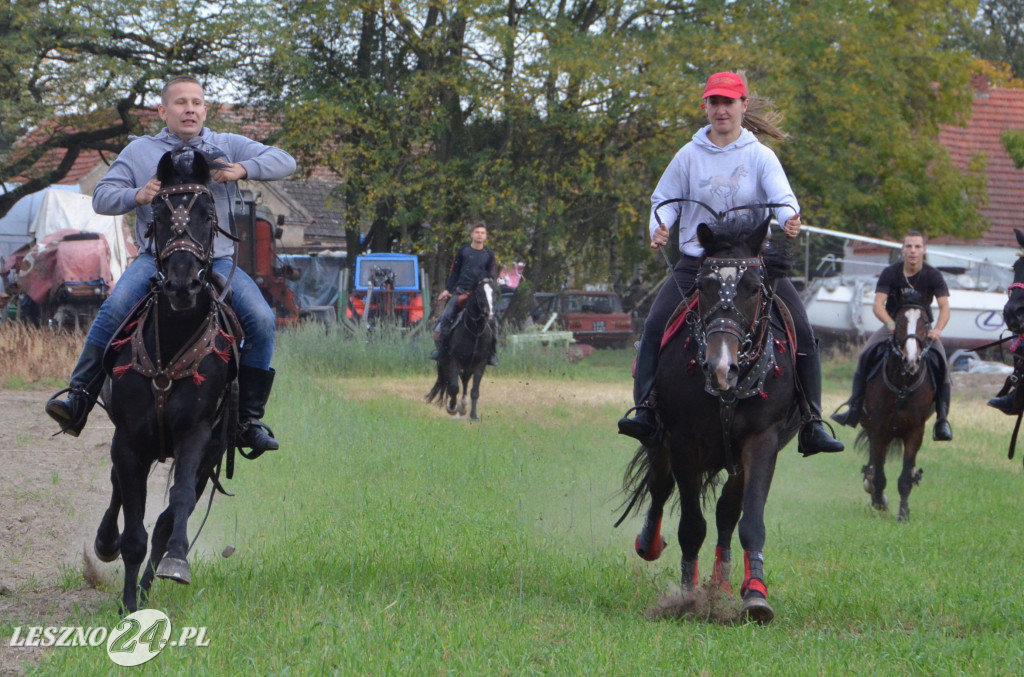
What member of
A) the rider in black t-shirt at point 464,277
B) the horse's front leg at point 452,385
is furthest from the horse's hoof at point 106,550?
the rider in black t-shirt at point 464,277

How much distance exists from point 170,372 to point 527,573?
244 cm

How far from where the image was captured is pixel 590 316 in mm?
34688

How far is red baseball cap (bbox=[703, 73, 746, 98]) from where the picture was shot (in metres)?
6.66

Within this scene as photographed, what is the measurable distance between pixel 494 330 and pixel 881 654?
1264 cm

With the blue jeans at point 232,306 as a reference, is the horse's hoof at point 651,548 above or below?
below

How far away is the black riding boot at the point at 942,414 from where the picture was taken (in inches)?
456

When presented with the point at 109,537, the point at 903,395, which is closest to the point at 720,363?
the point at 109,537

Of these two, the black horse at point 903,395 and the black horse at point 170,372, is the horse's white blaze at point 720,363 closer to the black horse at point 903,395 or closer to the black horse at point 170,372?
the black horse at point 170,372

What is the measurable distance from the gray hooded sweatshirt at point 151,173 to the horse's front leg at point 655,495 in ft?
8.93

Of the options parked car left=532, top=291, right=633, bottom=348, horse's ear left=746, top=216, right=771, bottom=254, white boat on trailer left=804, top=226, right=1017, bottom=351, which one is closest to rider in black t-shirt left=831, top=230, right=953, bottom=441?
horse's ear left=746, top=216, right=771, bottom=254

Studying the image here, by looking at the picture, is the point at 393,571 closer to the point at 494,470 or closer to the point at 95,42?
the point at 494,470

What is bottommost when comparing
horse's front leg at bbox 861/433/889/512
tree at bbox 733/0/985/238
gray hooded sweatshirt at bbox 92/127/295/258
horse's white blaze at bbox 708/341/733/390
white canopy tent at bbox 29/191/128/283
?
horse's front leg at bbox 861/433/889/512

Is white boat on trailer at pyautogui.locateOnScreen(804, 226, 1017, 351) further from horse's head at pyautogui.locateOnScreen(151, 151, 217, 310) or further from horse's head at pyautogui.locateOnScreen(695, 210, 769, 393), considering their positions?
horse's head at pyautogui.locateOnScreen(151, 151, 217, 310)

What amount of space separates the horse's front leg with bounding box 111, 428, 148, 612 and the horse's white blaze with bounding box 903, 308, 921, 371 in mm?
7474
